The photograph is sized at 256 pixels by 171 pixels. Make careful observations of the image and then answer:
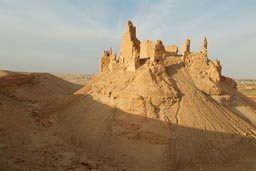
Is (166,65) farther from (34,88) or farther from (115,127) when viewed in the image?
(34,88)

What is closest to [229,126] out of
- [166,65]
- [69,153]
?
[166,65]

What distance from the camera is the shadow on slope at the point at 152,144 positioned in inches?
418

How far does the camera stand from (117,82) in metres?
13.4

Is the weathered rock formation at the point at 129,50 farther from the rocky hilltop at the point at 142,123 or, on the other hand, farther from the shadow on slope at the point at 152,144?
the shadow on slope at the point at 152,144

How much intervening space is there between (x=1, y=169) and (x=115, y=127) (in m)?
5.56

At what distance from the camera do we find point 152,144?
438 inches

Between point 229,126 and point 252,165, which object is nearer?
point 252,165

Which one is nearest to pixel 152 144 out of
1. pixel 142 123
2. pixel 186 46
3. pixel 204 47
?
pixel 142 123

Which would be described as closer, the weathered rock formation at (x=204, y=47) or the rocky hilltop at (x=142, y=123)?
the rocky hilltop at (x=142, y=123)

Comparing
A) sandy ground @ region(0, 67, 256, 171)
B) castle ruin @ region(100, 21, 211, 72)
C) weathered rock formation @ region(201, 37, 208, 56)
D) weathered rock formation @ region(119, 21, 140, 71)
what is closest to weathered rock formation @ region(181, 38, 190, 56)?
castle ruin @ region(100, 21, 211, 72)

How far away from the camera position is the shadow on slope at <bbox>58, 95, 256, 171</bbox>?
418 inches

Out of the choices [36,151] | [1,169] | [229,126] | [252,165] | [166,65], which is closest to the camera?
[1,169]

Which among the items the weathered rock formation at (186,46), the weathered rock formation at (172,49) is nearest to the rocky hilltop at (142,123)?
the weathered rock formation at (186,46)

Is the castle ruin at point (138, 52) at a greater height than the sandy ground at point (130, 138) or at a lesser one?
greater
